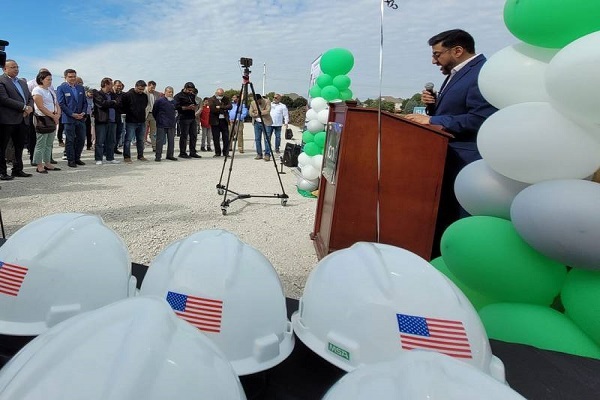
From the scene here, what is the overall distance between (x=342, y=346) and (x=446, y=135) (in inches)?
79.8

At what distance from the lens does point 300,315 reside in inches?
54.3

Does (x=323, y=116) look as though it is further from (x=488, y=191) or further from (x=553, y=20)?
(x=553, y=20)

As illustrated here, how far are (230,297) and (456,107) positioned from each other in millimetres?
2327

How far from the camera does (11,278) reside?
49.1 inches

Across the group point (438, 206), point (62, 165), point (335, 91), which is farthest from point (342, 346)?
point (62, 165)

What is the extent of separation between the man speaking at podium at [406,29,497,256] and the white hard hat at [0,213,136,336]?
7.35 ft

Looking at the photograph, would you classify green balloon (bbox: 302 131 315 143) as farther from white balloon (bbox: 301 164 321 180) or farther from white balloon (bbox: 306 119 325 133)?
white balloon (bbox: 301 164 321 180)

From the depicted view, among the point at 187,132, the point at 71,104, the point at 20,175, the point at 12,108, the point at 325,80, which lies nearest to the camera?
the point at 12,108

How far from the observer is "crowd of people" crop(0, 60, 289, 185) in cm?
595

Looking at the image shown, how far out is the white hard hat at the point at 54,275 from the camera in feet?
4.02

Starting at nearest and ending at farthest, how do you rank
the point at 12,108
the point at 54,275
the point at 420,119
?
the point at 54,275
the point at 420,119
the point at 12,108

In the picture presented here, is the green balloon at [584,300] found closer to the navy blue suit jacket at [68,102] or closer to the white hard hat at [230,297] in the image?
the white hard hat at [230,297]

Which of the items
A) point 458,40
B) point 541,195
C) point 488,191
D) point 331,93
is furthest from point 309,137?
point 541,195

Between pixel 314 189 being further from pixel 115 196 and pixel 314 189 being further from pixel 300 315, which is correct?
pixel 300 315
